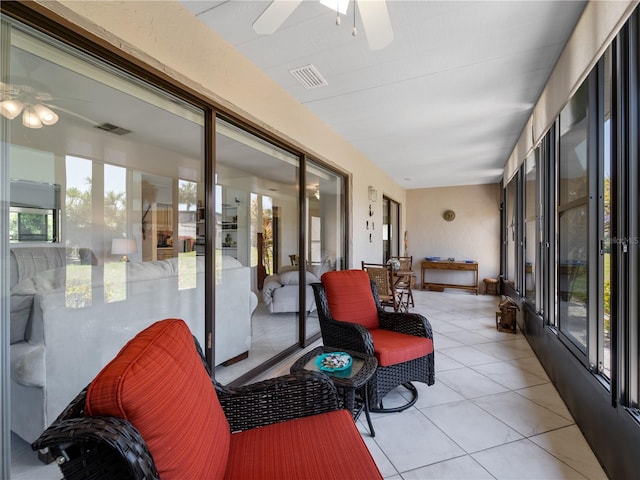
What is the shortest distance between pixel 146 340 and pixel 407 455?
155 cm

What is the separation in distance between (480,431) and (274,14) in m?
2.61

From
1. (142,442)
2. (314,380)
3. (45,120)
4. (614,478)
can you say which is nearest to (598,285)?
(614,478)

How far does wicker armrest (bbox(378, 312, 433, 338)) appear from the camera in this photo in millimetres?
2295

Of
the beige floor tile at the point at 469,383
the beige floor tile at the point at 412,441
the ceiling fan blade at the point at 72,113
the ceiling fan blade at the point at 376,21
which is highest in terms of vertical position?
the ceiling fan blade at the point at 376,21

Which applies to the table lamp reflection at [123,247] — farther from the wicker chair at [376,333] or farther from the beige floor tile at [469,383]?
the beige floor tile at [469,383]

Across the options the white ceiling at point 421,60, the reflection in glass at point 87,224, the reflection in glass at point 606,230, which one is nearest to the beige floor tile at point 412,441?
the reflection in glass at point 606,230

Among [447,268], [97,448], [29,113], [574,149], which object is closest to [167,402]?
[97,448]

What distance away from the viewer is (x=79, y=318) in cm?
151

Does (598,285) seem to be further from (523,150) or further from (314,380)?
(523,150)

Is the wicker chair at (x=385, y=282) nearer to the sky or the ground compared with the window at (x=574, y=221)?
nearer to the ground

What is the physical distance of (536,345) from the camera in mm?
3043

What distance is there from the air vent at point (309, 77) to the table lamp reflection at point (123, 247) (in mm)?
1768

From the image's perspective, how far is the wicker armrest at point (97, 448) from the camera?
0.59 meters

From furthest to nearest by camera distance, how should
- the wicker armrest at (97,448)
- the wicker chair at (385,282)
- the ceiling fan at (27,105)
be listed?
the wicker chair at (385,282) → the ceiling fan at (27,105) → the wicker armrest at (97,448)
